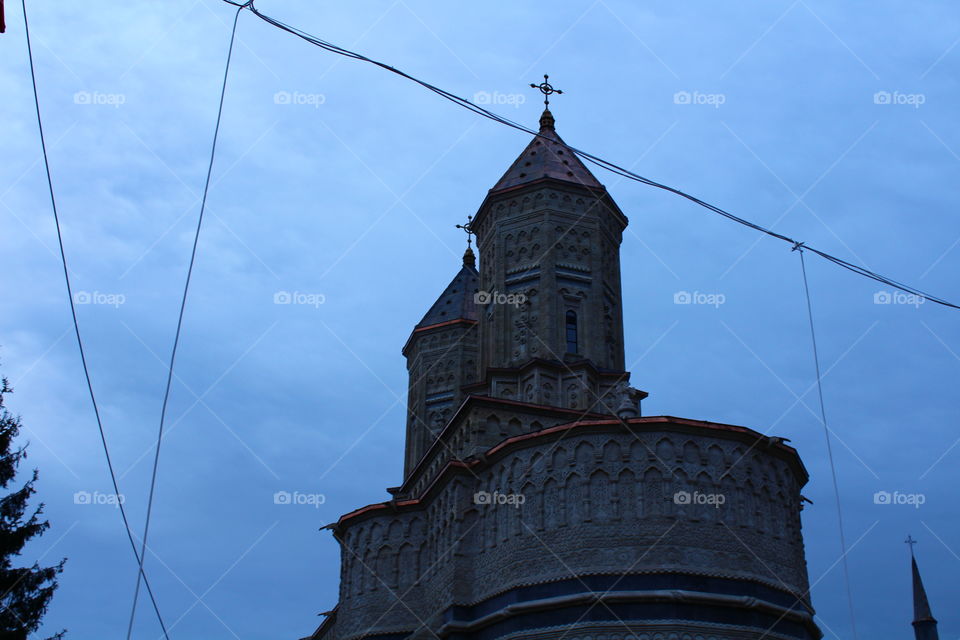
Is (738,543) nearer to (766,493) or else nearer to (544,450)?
(766,493)

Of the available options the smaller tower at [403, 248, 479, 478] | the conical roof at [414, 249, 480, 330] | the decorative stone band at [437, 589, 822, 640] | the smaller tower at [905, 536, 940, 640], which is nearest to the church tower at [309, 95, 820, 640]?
the decorative stone band at [437, 589, 822, 640]

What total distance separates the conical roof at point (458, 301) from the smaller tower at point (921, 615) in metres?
38.6

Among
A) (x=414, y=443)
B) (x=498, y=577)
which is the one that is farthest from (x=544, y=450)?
(x=414, y=443)

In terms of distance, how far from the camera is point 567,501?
74.6 ft

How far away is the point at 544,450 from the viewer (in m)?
23.6

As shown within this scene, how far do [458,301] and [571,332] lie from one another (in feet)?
43.7

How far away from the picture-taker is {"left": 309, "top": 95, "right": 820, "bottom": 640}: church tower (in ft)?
70.4

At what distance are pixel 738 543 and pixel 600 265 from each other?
36.6 ft
